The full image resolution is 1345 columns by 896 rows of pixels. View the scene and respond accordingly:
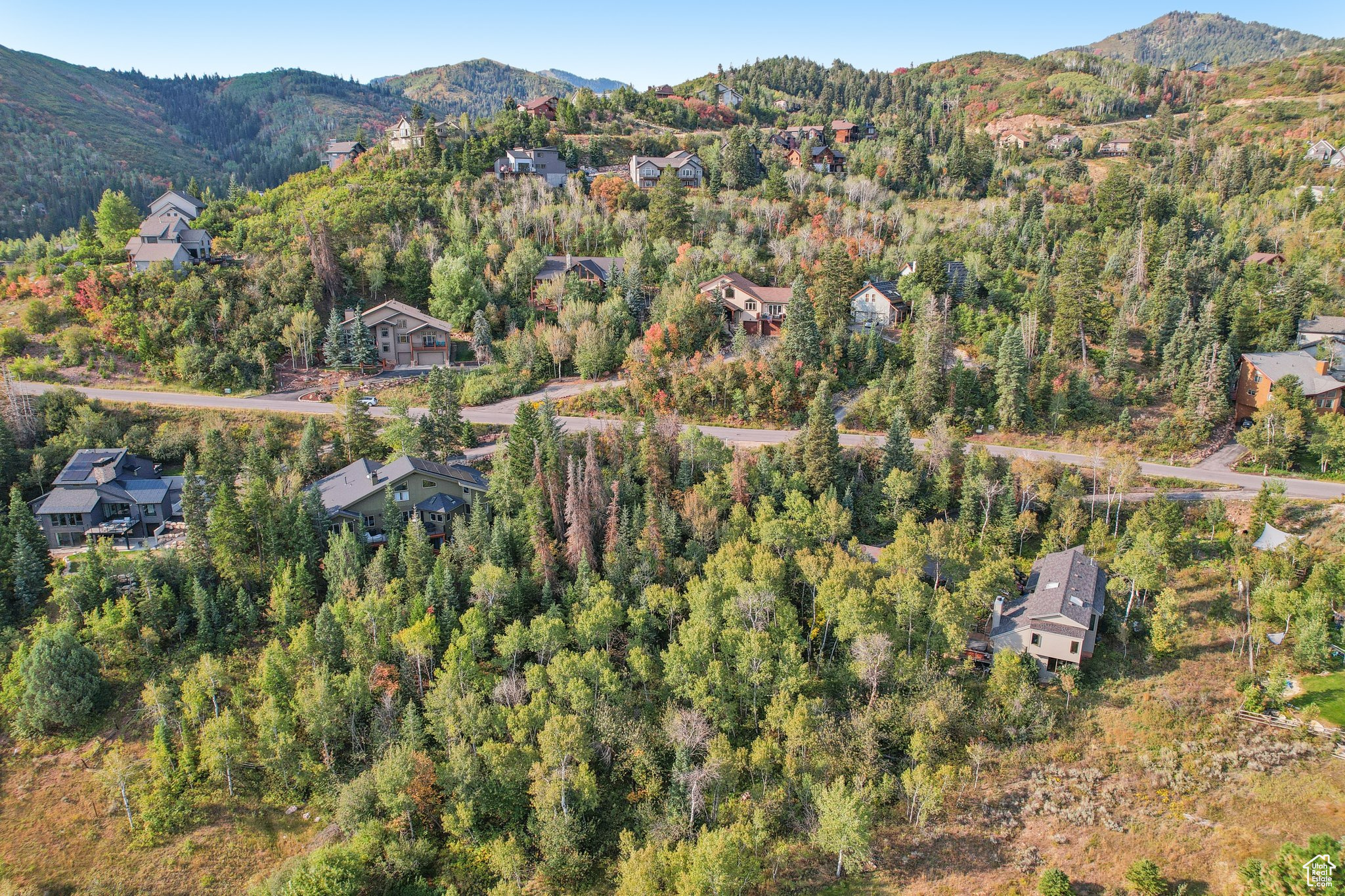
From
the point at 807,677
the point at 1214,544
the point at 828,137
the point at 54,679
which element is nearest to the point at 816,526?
the point at 807,677

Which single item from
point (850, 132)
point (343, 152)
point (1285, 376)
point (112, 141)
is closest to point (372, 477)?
point (1285, 376)

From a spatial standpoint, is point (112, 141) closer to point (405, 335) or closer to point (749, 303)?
point (405, 335)

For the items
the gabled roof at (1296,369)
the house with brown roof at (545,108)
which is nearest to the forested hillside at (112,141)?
the house with brown roof at (545,108)

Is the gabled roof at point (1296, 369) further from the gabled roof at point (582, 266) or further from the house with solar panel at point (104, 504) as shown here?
the house with solar panel at point (104, 504)

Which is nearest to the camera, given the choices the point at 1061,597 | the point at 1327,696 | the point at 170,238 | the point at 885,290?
the point at 1327,696

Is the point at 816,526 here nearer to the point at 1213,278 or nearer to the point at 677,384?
the point at 677,384
